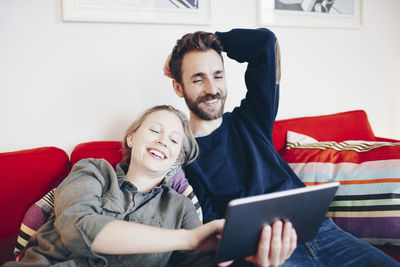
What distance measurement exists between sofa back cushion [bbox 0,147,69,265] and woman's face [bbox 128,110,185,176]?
0.36 meters

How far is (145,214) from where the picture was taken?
898 millimetres

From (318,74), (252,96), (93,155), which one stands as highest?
(318,74)

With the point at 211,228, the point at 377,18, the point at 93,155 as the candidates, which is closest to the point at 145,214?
the point at 211,228

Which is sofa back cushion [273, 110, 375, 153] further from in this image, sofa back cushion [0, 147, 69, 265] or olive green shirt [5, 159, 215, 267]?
sofa back cushion [0, 147, 69, 265]

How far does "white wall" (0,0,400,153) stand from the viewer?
130 centimetres

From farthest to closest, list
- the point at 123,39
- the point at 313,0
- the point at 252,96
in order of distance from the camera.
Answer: the point at 313,0
the point at 123,39
the point at 252,96

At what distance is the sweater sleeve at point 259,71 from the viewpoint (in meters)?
1.22

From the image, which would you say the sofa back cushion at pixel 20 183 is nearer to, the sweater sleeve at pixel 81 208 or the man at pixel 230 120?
the sweater sleeve at pixel 81 208

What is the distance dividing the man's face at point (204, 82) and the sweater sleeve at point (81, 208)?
1.71 ft

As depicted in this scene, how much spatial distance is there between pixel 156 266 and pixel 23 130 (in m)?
0.98

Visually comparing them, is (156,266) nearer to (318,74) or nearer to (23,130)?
(23,130)

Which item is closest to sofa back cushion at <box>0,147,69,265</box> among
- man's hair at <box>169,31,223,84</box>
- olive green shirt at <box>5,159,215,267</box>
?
olive green shirt at <box>5,159,215,267</box>

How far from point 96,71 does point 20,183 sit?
2.10 ft

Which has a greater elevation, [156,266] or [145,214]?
[145,214]
